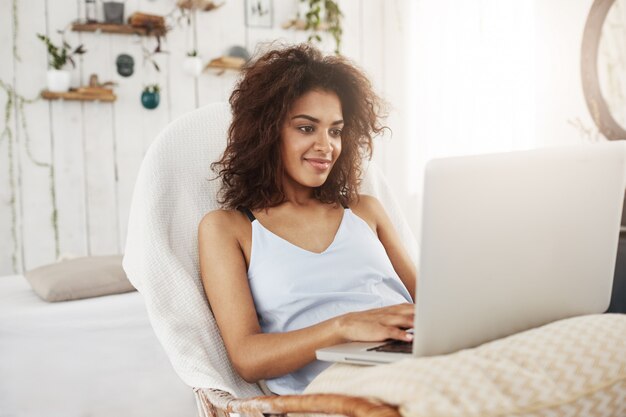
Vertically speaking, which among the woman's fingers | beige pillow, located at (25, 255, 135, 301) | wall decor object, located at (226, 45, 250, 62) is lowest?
beige pillow, located at (25, 255, 135, 301)

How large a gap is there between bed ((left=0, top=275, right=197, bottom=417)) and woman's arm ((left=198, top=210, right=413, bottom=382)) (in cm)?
54

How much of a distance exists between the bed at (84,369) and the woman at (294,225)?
57 cm

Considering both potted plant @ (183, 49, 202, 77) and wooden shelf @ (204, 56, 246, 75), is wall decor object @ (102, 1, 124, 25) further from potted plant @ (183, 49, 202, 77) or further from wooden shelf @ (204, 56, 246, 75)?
wooden shelf @ (204, 56, 246, 75)

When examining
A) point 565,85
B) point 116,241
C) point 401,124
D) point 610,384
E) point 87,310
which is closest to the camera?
point 610,384

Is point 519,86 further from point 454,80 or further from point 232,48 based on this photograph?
point 232,48

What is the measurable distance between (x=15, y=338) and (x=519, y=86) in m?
2.35

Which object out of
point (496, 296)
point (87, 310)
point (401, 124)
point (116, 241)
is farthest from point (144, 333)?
point (401, 124)

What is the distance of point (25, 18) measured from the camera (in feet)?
10.7

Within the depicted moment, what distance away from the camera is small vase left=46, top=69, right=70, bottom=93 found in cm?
320

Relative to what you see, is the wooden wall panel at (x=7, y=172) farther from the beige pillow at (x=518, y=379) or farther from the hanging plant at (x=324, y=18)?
the beige pillow at (x=518, y=379)

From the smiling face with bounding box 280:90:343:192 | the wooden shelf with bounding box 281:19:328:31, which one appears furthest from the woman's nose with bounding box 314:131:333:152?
the wooden shelf with bounding box 281:19:328:31

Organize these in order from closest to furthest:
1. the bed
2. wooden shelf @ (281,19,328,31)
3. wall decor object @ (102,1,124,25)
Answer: the bed
wall decor object @ (102,1,124,25)
wooden shelf @ (281,19,328,31)

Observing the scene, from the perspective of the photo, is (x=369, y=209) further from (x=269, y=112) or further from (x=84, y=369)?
Result: (x=84, y=369)

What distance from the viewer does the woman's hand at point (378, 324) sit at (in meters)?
0.96
